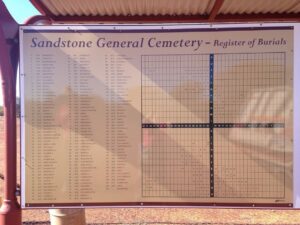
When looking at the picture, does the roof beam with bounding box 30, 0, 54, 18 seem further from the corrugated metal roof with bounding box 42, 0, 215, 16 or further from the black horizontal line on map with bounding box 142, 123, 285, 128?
the black horizontal line on map with bounding box 142, 123, 285, 128

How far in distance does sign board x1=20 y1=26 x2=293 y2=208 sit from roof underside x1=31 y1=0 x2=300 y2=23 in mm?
601

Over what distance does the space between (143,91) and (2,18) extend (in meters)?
1.44

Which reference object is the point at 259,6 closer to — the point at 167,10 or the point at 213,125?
the point at 167,10

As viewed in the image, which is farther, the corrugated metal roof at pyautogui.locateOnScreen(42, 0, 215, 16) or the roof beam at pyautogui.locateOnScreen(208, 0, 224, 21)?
the corrugated metal roof at pyautogui.locateOnScreen(42, 0, 215, 16)

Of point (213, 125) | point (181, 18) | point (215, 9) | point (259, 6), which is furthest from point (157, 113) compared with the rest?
point (259, 6)

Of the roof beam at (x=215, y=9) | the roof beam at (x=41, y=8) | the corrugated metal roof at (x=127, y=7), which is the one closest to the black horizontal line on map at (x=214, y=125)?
the roof beam at (x=215, y=9)

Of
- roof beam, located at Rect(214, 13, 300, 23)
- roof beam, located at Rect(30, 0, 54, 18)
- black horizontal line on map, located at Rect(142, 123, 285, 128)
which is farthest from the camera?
roof beam, located at Rect(214, 13, 300, 23)

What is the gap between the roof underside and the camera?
13.6 feet

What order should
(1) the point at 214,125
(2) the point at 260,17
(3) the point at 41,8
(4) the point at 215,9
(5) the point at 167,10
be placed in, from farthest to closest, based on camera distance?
(2) the point at 260,17 → (5) the point at 167,10 → (3) the point at 41,8 → (4) the point at 215,9 → (1) the point at 214,125

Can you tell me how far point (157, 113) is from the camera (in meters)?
3.69

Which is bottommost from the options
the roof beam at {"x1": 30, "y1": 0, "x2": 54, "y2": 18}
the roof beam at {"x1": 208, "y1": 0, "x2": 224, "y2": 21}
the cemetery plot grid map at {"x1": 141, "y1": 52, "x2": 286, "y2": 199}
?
the cemetery plot grid map at {"x1": 141, "y1": 52, "x2": 286, "y2": 199}

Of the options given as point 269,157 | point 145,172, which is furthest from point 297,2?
point 145,172

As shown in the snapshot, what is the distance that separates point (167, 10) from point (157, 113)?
134 centimetres

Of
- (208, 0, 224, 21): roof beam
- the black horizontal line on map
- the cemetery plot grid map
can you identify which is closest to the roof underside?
(208, 0, 224, 21): roof beam
